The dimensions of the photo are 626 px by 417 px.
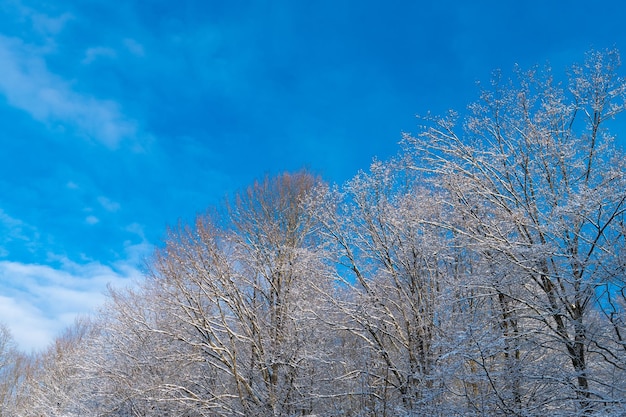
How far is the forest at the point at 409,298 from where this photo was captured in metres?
9.22

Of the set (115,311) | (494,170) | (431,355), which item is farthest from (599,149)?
(115,311)

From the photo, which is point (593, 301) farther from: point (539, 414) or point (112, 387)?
point (112, 387)

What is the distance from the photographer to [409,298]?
13203mm

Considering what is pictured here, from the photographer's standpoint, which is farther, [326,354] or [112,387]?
[112,387]

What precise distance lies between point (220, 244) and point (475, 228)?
7.94 meters

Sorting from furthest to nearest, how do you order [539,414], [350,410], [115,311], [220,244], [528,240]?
→ [115,311]
[220,244]
[350,410]
[528,240]
[539,414]

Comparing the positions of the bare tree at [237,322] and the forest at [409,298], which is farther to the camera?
the bare tree at [237,322]

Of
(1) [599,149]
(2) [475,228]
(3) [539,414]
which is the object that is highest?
(1) [599,149]

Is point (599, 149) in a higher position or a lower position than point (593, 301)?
higher

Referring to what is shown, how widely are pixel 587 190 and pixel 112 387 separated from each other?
1556cm

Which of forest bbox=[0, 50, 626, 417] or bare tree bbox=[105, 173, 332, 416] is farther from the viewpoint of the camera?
bare tree bbox=[105, 173, 332, 416]

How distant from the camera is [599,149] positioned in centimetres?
1091

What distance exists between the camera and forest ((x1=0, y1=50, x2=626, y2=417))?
9219 mm

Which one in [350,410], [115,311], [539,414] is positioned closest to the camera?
[539,414]
